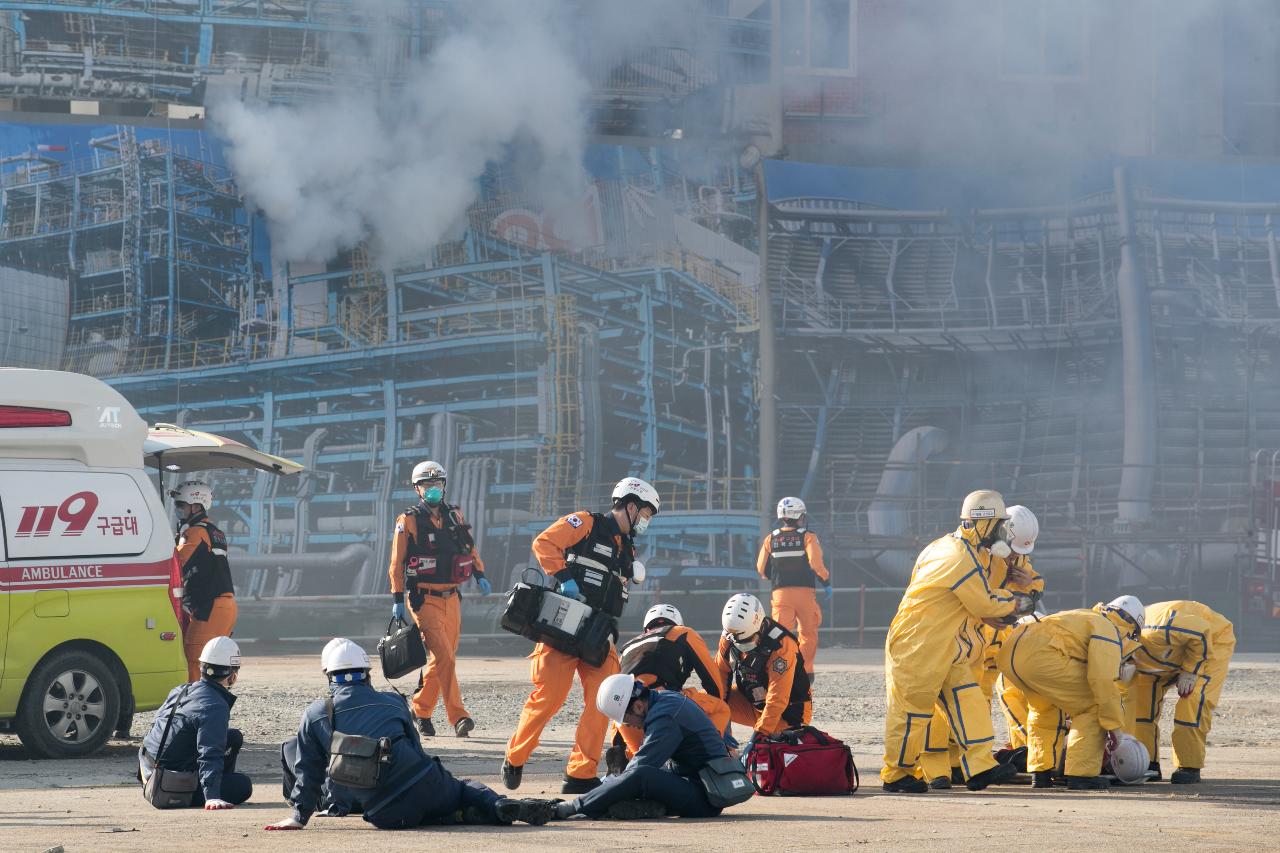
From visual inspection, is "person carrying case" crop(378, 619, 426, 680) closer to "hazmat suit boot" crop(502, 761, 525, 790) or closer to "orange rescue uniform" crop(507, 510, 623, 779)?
"orange rescue uniform" crop(507, 510, 623, 779)

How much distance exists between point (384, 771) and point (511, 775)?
1.89m

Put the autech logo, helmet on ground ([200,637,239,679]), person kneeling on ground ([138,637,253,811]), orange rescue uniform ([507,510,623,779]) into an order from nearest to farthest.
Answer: person kneeling on ground ([138,637,253,811]) → helmet on ground ([200,637,239,679]) → orange rescue uniform ([507,510,623,779]) → the autech logo

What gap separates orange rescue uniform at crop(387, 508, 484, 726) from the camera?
12.6 m

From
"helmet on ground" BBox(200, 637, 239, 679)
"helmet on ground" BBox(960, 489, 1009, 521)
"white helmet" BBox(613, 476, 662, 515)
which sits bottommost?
"helmet on ground" BBox(200, 637, 239, 679)

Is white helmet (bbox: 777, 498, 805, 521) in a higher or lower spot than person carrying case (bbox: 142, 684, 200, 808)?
higher

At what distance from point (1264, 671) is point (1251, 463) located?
8.59m

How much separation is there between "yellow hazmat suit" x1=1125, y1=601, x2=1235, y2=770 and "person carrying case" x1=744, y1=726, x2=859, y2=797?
206 cm

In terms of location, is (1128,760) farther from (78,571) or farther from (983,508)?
(78,571)

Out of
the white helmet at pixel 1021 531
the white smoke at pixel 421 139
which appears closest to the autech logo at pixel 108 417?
the white helmet at pixel 1021 531

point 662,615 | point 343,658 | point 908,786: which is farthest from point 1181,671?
point 343,658

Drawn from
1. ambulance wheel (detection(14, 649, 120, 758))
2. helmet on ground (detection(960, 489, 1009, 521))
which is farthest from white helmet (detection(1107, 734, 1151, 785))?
ambulance wheel (detection(14, 649, 120, 758))

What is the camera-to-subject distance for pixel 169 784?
8.55 m

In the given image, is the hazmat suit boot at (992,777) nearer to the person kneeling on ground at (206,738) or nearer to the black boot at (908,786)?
the black boot at (908,786)

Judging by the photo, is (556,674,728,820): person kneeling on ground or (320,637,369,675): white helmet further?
(556,674,728,820): person kneeling on ground
